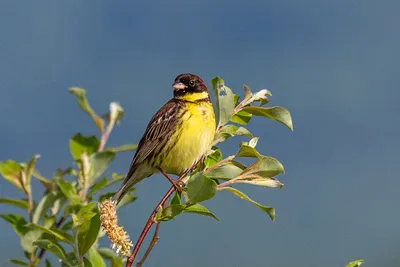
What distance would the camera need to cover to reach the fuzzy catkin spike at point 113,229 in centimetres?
219

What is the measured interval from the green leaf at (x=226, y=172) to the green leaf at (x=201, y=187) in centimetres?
32

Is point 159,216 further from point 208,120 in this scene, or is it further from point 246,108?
point 208,120

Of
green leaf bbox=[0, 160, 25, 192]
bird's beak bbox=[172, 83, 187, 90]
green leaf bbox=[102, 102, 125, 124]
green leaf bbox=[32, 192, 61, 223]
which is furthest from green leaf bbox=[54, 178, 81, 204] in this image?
bird's beak bbox=[172, 83, 187, 90]

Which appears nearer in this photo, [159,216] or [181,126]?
[159,216]

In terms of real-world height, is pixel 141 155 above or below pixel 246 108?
below

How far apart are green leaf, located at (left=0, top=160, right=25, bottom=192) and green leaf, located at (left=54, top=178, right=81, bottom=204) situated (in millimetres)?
222

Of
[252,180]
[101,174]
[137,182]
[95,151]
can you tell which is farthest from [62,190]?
[252,180]

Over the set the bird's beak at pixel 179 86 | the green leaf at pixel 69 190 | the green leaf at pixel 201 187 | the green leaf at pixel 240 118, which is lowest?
the green leaf at pixel 69 190

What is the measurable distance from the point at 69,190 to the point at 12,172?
1.15 feet

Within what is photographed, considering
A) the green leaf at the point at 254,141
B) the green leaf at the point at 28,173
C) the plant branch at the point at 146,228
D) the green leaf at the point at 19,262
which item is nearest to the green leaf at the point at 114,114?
the green leaf at the point at 28,173

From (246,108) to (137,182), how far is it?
1526 millimetres

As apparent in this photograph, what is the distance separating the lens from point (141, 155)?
4375 millimetres

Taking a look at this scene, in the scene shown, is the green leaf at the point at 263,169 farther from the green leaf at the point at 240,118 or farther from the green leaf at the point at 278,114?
the green leaf at the point at 240,118

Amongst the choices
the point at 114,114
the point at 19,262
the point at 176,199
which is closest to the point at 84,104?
the point at 114,114
